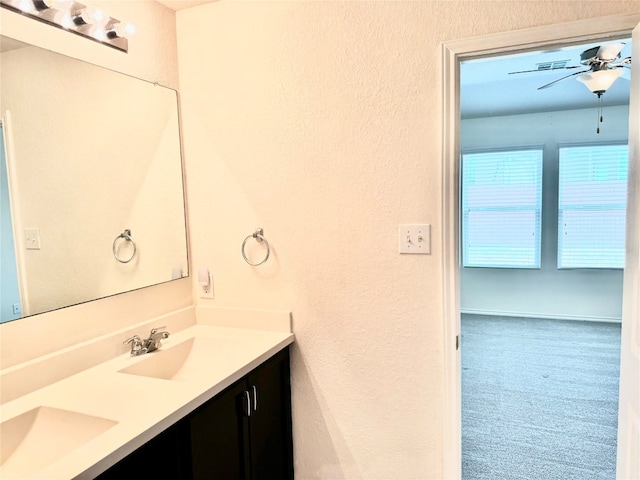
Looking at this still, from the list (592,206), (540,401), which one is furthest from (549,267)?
(540,401)

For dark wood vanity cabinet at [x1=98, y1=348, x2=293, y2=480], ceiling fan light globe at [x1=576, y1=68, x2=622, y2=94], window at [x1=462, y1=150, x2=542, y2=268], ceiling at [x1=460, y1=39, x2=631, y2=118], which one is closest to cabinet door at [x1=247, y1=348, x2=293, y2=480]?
dark wood vanity cabinet at [x1=98, y1=348, x2=293, y2=480]

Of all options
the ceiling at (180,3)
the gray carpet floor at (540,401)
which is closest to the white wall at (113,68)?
the ceiling at (180,3)

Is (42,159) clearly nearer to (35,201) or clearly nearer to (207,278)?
(35,201)

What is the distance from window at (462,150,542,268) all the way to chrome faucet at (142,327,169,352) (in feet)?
14.4

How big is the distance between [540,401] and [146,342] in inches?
107

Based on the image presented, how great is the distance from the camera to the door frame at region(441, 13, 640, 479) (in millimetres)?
1450

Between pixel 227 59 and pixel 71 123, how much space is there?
0.71m

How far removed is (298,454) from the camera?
2004 mm

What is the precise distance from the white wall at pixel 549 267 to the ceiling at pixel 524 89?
14 centimetres

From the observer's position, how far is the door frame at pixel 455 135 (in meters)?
1.45

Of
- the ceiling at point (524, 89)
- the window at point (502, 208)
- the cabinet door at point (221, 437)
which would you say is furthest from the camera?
the window at point (502, 208)

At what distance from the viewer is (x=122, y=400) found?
1.34m

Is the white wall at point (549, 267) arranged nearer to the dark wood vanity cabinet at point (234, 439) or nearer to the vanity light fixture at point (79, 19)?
the dark wood vanity cabinet at point (234, 439)

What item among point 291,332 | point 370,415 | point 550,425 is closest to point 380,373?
point 370,415
